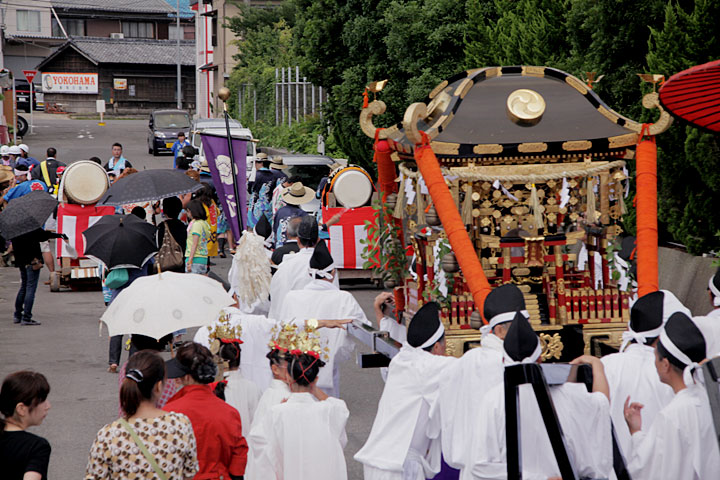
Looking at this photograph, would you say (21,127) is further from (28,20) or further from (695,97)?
(695,97)

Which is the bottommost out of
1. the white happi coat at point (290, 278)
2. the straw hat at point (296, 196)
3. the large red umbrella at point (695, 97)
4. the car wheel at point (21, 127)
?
the white happi coat at point (290, 278)

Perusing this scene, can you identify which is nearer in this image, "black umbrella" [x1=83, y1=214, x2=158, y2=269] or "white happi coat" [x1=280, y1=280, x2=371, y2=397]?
"white happi coat" [x1=280, y1=280, x2=371, y2=397]

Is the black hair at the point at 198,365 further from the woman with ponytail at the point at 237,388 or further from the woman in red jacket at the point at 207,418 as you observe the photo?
the woman with ponytail at the point at 237,388

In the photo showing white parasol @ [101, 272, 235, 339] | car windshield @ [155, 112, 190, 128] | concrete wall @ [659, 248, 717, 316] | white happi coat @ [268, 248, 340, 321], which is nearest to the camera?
white parasol @ [101, 272, 235, 339]

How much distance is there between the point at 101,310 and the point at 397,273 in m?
7.77

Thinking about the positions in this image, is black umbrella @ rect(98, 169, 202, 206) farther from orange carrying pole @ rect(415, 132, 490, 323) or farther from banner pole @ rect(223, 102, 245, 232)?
orange carrying pole @ rect(415, 132, 490, 323)

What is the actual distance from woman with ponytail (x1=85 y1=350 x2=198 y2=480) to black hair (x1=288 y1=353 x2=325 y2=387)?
109cm

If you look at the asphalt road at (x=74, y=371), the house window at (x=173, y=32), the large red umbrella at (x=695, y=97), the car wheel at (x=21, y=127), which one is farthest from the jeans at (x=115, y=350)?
the house window at (x=173, y=32)

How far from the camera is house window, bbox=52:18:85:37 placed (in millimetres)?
68062

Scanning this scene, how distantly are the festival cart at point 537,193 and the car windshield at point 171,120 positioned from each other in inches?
1425

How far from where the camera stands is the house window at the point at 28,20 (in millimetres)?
65500

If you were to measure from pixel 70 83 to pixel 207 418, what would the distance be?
203ft

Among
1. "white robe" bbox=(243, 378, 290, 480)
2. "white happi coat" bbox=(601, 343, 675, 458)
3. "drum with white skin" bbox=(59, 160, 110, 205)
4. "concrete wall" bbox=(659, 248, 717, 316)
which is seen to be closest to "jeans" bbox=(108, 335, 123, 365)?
"drum with white skin" bbox=(59, 160, 110, 205)

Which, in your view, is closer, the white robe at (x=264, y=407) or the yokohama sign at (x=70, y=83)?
the white robe at (x=264, y=407)
